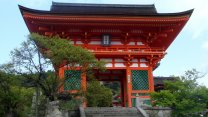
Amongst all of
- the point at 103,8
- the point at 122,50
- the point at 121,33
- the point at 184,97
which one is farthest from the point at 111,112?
the point at 103,8

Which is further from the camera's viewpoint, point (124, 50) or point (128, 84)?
point (124, 50)

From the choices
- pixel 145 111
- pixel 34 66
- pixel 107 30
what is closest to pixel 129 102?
pixel 145 111

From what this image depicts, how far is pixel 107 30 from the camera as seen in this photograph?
26500 mm

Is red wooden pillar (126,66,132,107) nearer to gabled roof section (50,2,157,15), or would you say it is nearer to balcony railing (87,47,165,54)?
balcony railing (87,47,165,54)

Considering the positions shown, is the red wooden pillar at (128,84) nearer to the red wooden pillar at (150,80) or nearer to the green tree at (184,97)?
the red wooden pillar at (150,80)

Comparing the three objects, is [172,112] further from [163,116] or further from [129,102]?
[129,102]

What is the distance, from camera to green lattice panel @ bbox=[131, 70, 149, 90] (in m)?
25.4

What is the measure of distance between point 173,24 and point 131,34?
3.15 meters

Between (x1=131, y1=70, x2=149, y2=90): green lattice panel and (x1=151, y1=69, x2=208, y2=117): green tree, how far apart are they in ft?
15.4

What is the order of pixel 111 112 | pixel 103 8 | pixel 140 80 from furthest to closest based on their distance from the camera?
1. pixel 103 8
2. pixel 140 80
3. pixel 111 112

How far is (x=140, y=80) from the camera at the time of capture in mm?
25672

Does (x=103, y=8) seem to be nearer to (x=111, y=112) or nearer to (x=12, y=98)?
(x=111, y=112)

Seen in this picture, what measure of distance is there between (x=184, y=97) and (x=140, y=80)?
6259mm

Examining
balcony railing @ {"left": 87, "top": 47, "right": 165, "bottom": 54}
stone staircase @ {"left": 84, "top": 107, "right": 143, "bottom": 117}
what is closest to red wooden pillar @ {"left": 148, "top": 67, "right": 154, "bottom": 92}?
balcony railing @ {"left": 87, "top": 47, "right": 165, "bottom": 54}
